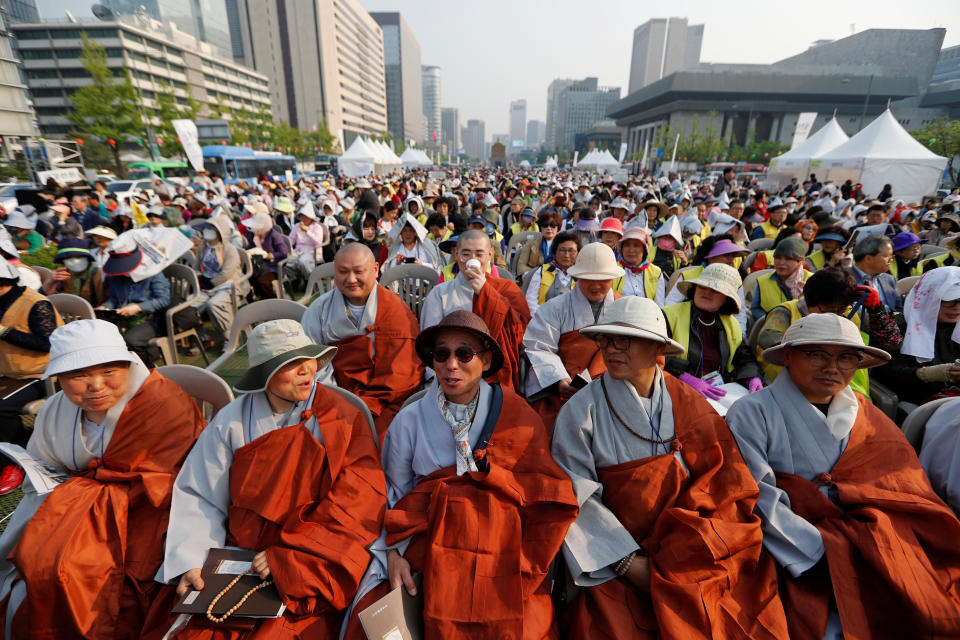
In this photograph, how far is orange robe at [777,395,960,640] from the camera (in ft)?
5.63

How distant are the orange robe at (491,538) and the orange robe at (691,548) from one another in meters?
0.26

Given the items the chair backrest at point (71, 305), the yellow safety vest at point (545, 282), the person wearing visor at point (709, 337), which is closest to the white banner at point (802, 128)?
the yellow safety vest at point (545, 282)

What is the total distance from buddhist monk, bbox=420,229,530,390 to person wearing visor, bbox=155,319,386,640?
5.14 ft

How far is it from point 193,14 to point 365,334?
312ft

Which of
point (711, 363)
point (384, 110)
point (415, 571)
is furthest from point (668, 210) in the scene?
point (384, 110)

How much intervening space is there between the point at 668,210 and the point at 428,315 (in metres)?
6.92

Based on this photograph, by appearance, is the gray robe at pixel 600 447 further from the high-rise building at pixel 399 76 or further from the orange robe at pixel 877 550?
the high-rise building at pixel 399 76

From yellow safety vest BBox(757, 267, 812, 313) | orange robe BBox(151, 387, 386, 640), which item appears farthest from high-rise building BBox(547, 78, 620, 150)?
orange robe BBox(151, 387, 386, 640)

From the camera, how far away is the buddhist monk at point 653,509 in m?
1.78

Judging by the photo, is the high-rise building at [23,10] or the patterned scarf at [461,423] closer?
the patterned scarf at [461,423]

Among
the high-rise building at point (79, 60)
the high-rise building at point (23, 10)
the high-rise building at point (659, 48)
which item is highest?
the high-rise building at point (659, 48)

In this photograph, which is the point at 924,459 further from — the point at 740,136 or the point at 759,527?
the point at 740,136

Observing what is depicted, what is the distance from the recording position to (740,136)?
221 ft

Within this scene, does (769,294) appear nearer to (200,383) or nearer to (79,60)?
(200,383)
